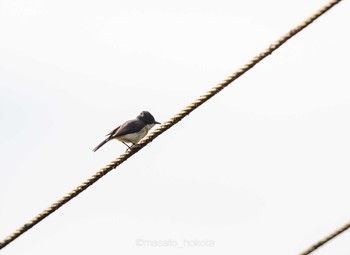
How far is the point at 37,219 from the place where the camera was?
6203 mm

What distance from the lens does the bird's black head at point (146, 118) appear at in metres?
12.8

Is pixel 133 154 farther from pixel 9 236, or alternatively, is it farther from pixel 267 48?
pixel 267 48

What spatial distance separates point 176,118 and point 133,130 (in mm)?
6354

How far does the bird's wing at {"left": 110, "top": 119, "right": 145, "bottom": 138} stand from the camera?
40.4 ft

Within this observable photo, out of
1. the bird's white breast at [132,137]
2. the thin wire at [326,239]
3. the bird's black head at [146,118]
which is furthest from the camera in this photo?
the bird's black head at [146,118]

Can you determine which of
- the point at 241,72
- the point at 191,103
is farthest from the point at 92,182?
the point at 241,72

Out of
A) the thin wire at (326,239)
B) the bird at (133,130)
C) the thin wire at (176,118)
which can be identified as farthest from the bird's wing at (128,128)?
the thin wire at (326,239)

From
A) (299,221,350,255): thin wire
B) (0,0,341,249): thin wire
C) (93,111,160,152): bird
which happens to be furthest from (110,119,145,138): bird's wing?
(299,221,350,255): thin wire

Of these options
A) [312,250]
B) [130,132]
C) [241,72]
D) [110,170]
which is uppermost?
[130,132]

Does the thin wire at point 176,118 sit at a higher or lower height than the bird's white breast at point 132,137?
lower

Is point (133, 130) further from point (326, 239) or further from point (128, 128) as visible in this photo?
point (326, 239)

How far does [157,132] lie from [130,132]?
5.81m

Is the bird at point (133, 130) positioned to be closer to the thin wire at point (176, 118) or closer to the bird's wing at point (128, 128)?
the bird's wing at point (128, 128)

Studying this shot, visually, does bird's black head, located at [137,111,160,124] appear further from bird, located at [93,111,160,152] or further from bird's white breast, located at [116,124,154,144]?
bird's white breast, located at [116,124,154,144]
